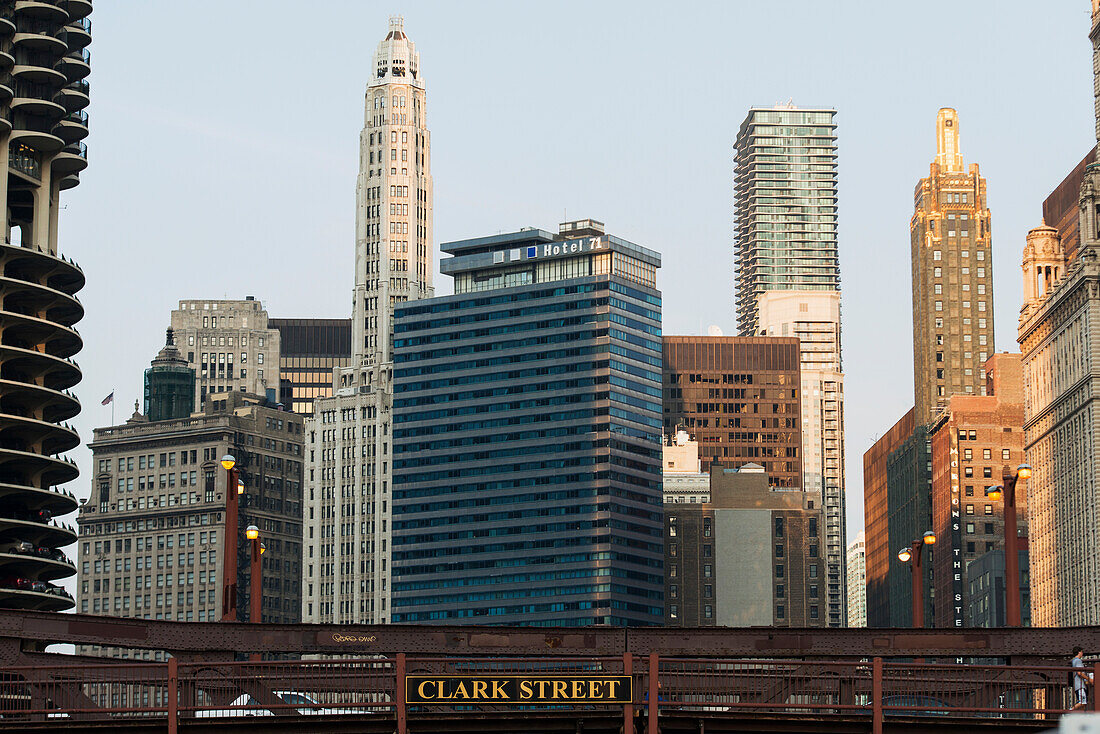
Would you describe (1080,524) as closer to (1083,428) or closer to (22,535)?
(1083,428)

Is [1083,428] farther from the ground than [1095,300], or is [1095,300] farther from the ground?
[1095,300]

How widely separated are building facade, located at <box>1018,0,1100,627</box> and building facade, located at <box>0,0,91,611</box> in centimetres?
9261

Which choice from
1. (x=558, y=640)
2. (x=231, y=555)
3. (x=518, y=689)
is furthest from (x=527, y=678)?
(x=231, y=555)

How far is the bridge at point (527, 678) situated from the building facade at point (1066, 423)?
127718mm

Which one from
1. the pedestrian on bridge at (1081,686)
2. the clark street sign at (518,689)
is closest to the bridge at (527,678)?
the clark street sign at (518,689)

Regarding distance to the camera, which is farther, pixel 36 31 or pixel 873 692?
pixel 36 31

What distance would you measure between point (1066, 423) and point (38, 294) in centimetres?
10324

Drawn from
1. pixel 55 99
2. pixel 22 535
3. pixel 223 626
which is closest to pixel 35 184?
pixel 55 99

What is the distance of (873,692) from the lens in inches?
1448

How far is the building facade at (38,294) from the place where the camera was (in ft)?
362

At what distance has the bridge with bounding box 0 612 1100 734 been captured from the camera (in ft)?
123

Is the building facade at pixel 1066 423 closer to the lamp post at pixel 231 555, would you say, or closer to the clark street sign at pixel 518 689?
the lamp post at pixel 231 555

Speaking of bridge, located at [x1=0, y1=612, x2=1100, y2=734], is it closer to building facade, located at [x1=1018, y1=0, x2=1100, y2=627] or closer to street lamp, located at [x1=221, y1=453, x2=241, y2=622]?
street lamp, located at [x1=221, y1=453, x2=241, y2=622]

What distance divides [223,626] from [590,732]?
35.9 feet
